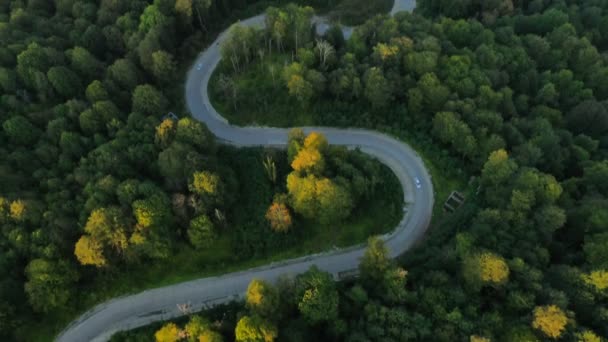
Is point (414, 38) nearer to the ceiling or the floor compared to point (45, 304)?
nearer to the ceiling

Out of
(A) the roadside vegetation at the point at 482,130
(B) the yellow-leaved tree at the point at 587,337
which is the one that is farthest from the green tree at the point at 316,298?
(B) the yellow-leaved tree at the point at 587,337

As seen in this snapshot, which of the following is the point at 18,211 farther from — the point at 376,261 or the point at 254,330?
the point at 376,261

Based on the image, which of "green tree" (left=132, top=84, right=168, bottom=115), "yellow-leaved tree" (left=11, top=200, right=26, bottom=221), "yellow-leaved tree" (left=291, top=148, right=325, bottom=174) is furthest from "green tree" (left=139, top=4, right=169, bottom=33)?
"yellow-leaved tree" (left=291, top=148, right=325, bottom=174)

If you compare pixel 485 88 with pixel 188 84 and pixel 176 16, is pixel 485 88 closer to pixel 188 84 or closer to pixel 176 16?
pixel 188 84

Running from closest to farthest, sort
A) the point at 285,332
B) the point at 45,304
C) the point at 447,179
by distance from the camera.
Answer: the point at 285,332 → the point at 45,304 → the point at 447,179

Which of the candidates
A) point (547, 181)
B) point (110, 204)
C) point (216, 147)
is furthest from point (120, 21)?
point (547, 181)

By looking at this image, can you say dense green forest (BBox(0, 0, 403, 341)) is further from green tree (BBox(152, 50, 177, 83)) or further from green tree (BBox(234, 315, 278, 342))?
green tree (BBox(234, 315, 278, 342))

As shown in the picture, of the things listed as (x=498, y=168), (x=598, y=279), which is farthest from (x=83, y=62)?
(x=598, y=279)
